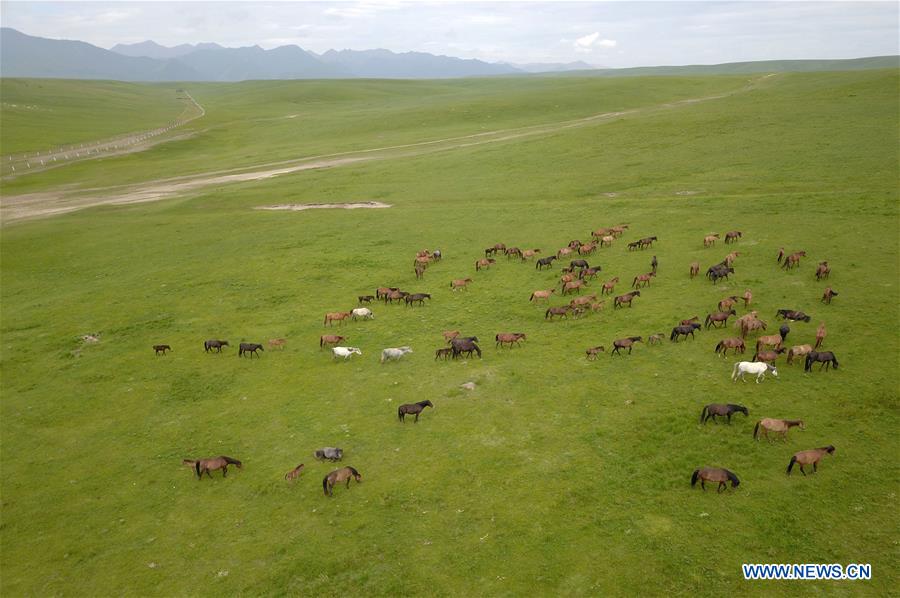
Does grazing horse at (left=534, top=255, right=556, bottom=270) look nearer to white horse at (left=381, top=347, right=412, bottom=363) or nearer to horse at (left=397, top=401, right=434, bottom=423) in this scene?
white horse at (left=381, top=347, right=412, bottom=363)

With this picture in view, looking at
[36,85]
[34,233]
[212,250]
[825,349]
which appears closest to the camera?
[825,349]

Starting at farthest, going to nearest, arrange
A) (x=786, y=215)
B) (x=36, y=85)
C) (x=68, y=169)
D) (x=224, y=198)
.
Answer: (x=36, y=85) < (x=68, y=169) < (x=224, y=198) < (x=786, y=215)

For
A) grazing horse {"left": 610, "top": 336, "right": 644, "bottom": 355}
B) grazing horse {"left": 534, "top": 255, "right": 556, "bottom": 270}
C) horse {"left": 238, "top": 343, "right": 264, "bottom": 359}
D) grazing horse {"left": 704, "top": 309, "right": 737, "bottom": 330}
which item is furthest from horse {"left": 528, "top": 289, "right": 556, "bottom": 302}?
horse {"left": 238, "top": 343, "right": 264, "bottom": 359}

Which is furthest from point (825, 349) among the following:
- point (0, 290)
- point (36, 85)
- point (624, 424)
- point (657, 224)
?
point (36, 85)

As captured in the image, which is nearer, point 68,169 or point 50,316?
point 50,316

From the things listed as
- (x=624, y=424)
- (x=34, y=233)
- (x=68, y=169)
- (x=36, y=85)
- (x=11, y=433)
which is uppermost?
(x=36, y=85)

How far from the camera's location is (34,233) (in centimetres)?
4650

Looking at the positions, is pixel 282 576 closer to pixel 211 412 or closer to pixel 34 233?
pixel 211 412

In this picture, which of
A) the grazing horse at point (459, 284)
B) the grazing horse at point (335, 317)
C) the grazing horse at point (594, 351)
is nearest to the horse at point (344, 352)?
the grazing horse at point (335, 317)

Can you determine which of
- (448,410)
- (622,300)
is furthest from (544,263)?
(448,410)

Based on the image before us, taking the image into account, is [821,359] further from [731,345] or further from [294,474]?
[294,474]

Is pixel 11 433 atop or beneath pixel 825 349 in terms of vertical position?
beneath

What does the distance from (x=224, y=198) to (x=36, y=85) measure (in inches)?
7705

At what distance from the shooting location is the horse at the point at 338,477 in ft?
49.0
